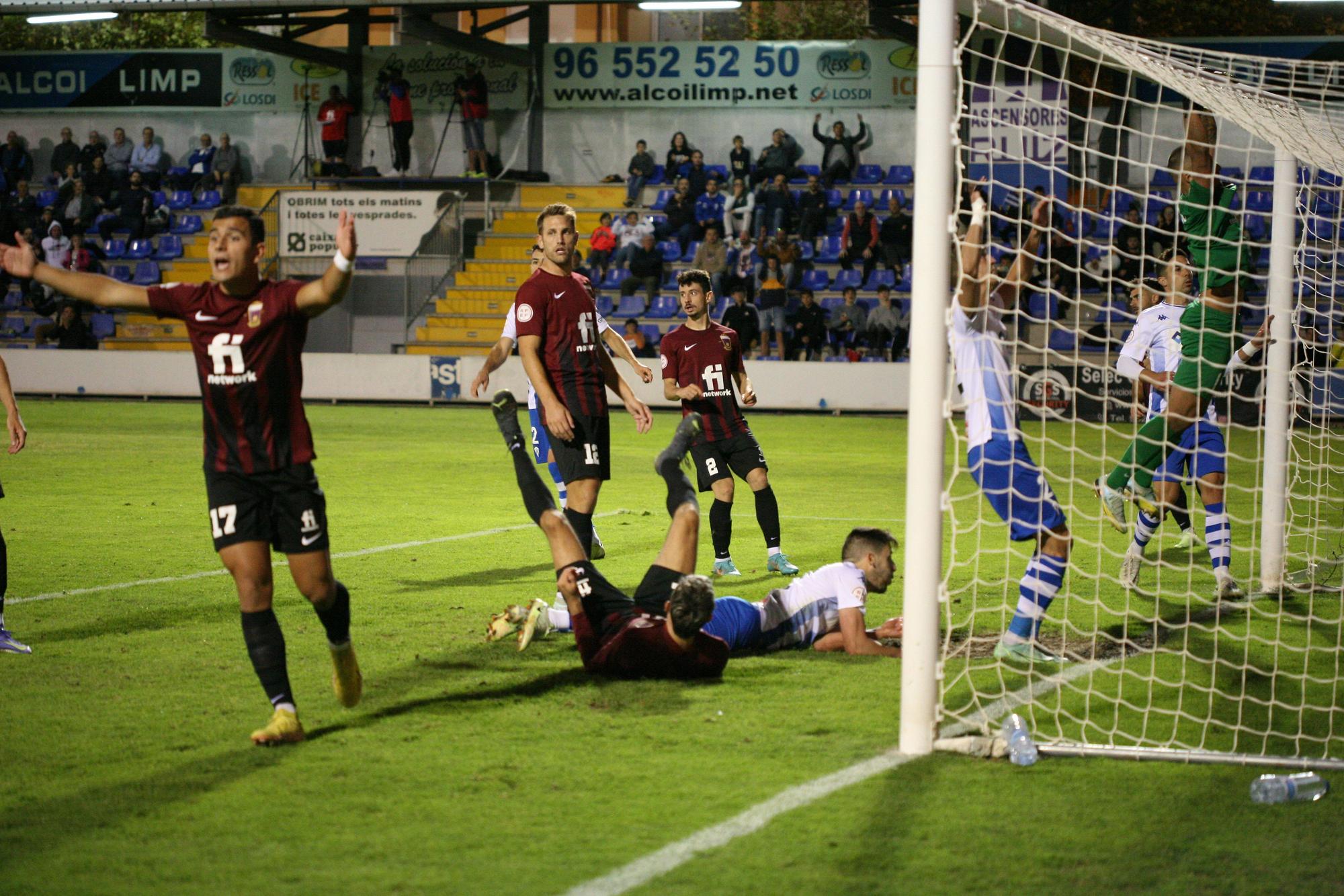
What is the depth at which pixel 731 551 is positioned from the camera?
9828 mm

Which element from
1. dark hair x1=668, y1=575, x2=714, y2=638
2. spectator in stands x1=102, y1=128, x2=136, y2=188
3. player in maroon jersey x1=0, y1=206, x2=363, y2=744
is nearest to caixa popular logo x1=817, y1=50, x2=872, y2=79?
spectator in stands x1=102, y1=128, x2=136, y2=188

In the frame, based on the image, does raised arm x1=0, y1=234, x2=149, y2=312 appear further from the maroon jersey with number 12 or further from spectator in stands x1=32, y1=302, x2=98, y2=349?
spectator in stands x1=32, y1=302, x2=98, y2=349

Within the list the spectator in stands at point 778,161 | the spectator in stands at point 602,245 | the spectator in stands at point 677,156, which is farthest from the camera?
the spectator in stands at point 677,156

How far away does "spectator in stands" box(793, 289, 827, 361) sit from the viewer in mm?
24906

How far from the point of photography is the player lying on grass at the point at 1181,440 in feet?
26.2

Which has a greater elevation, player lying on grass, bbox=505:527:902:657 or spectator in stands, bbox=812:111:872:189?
spectator in stands, bbox=812:111:872:189

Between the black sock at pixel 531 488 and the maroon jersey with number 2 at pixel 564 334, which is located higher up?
the maroon jersey with number 2 at pixel 564 334

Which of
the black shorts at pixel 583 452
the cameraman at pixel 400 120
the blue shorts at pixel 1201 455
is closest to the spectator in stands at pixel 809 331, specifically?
the cameraman at pixel 400 120

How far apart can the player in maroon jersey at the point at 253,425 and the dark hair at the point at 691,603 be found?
4.23 ft

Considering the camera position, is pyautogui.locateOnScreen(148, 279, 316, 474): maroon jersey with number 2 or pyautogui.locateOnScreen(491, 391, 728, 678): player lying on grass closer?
pyautogui.locateOnScreen(148, 279, 316, 474): maroon jersey with number 2

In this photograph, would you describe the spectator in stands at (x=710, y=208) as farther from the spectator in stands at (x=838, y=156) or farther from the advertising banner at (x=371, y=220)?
the advertising banner at (x=371, y=220)

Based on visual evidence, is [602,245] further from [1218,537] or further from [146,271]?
[1218,537]

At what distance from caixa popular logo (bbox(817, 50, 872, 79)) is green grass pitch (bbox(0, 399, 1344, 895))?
23168mm

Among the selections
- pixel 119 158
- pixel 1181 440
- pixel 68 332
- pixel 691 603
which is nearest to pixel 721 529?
pixel 1181 440
